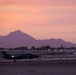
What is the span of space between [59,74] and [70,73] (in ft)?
7.61

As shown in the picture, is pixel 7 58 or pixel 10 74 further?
pixel 7 58

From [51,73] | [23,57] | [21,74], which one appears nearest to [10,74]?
[21,74]

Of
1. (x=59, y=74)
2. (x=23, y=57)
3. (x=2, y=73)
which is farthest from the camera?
(x=23, y=57)

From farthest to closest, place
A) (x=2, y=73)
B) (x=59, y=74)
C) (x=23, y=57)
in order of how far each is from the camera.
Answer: (x=23, y=57) → (x=2, y=73) → (x=59, y=74)

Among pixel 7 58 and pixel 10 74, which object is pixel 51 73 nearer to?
pixel 10 74

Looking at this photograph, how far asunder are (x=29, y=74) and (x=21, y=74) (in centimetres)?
115

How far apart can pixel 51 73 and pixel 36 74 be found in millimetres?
2695

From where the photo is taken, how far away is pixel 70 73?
212 ft

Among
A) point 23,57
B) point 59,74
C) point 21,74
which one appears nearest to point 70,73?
point 59,74

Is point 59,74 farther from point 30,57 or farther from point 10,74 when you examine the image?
point 30,57

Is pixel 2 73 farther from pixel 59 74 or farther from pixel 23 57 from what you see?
pixel 23 57

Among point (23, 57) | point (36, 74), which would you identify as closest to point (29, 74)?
point (36, 74)

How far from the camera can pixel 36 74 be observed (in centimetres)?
6384

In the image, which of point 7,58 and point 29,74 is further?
point 7,58
